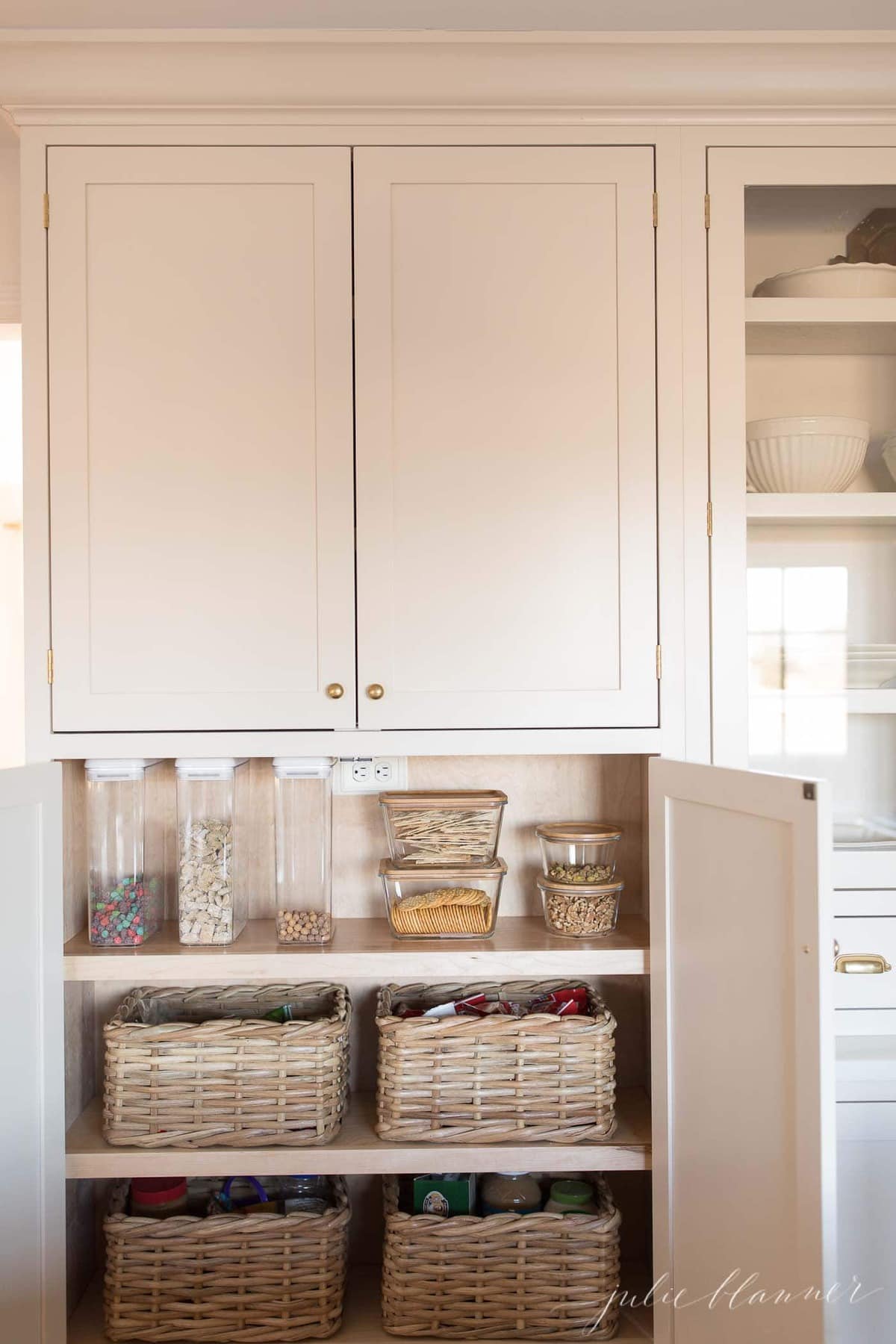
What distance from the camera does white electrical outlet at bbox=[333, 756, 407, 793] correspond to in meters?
1.73

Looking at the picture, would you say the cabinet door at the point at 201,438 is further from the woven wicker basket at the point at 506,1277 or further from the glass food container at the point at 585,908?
the woven wicker basket at the point at 506,1277

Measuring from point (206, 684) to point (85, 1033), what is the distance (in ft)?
2.31

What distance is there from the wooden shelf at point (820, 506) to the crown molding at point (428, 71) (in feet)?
2.00

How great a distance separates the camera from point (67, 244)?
4.75 feet

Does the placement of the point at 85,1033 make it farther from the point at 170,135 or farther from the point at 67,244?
the point at 170,135

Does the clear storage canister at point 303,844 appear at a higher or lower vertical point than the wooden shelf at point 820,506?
lower

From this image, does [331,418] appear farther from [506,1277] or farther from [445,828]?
[506,1277]

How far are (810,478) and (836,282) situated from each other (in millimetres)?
318

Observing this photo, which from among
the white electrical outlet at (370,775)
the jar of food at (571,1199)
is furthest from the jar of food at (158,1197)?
the white electrical outlet at (370,775)

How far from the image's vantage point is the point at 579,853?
159cm

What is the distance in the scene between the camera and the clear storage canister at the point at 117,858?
153 centimetres

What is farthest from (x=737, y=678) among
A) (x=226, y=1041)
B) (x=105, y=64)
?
(x=105, y=64)
